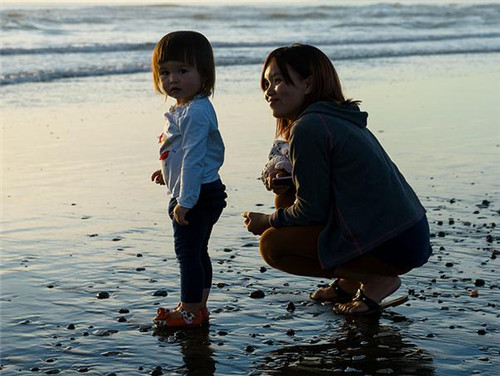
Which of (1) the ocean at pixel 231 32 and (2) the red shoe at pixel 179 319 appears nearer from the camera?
(2) the red shoe at pixel 179 319

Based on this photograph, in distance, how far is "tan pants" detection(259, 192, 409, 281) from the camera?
4.89 meters

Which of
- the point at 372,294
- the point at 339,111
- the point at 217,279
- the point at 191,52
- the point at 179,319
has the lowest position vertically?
the point at 179,319

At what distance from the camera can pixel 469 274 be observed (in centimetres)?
571

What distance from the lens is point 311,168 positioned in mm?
4621

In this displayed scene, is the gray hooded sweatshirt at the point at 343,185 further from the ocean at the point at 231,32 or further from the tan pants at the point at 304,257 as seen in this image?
the ocean at the point at 231,32

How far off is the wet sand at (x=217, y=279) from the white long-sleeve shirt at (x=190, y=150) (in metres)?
0.74

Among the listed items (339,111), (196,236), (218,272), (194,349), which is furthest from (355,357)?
(218,272)

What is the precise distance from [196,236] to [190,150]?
475mm

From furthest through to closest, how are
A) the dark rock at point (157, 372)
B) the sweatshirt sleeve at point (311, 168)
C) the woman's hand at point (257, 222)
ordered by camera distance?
1. the woman's hand at point (257, 222)
2. the sweatshirt sleeve at point (311, 168)
3. the dark rock at point (157, 372)

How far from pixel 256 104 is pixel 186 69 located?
903 cm

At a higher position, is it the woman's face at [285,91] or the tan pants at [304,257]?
the woman's face at [285,91]

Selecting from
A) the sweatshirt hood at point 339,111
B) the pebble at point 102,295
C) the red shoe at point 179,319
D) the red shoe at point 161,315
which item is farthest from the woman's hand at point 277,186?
the pebble at point 102,295

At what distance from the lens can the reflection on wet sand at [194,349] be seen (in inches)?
169

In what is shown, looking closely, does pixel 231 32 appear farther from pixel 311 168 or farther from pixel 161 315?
pixel 311 168
